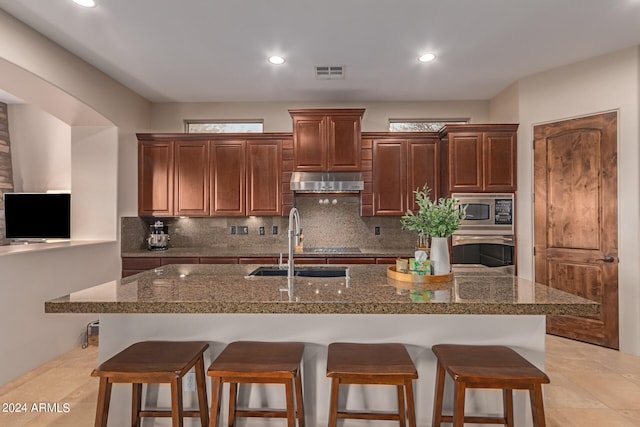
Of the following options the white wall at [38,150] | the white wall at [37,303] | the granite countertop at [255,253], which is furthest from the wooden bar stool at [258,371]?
the white wall at [38,150]

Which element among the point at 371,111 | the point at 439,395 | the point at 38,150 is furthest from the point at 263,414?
the point at 38,150

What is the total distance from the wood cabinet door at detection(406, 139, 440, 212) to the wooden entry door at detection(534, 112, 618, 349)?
41.4 inches

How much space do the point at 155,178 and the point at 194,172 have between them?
19.0 inches

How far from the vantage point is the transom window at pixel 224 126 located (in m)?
5.01

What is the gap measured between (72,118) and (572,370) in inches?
209

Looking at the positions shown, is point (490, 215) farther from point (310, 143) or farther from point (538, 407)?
point (538, 407)

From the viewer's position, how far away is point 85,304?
165 cm

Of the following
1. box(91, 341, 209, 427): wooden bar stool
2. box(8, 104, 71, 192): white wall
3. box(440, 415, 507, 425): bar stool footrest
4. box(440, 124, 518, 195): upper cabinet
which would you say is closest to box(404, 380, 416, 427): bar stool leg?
box(440, 415, 507, 425): bar stool footrest

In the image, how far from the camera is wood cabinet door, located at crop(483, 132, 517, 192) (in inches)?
166

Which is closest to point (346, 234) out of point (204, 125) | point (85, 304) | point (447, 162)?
point (447, 162)

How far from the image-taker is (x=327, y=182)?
14.4ft

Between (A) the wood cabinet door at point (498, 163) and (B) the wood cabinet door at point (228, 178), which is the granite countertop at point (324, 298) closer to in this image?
(A) the wood cabinet door at point (498, 163)

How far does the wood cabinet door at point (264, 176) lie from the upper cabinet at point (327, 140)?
283 mm

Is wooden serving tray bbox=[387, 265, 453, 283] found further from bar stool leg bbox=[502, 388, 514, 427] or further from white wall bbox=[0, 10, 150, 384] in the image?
white wall bbox=[0, 10, 150, 384]
